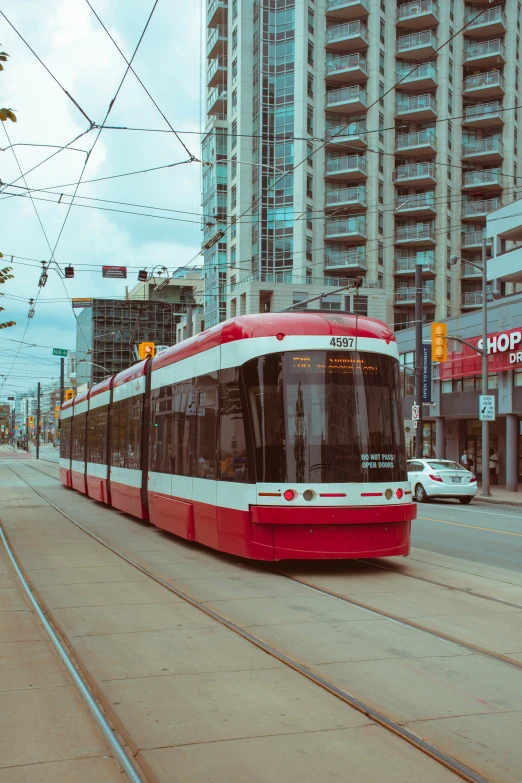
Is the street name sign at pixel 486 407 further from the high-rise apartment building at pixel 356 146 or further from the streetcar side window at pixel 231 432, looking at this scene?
the high-rise apartment building at pixel 356 146

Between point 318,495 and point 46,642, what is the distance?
165 inches

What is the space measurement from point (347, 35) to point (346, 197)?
1204 cm

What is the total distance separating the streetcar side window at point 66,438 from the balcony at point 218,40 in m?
46.1

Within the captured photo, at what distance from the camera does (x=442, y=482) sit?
2861cm

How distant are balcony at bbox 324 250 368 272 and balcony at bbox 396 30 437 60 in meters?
16.1

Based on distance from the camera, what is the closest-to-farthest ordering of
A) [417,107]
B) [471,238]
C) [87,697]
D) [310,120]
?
[87,697], [310,120], [417,107], [471,238]

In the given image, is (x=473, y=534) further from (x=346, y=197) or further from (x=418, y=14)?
(x=418, y=14)

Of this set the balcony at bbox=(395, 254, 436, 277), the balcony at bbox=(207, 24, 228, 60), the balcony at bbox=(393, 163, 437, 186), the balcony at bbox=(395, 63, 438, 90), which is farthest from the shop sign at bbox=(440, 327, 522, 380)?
the balcony at bbox=(207, 24, 228, 60)

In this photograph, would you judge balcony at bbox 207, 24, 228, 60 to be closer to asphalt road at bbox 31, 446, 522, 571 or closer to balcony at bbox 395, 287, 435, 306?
balcony at bbox 395, 287, 435, 306

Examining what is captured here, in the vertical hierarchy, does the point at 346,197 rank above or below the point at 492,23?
below

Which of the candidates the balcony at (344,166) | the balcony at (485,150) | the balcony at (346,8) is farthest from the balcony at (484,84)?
the balcony at (344,166)

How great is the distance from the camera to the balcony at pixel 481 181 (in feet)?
220

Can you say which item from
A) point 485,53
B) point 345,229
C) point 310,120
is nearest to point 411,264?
point 345,229

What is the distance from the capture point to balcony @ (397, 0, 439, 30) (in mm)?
64688
